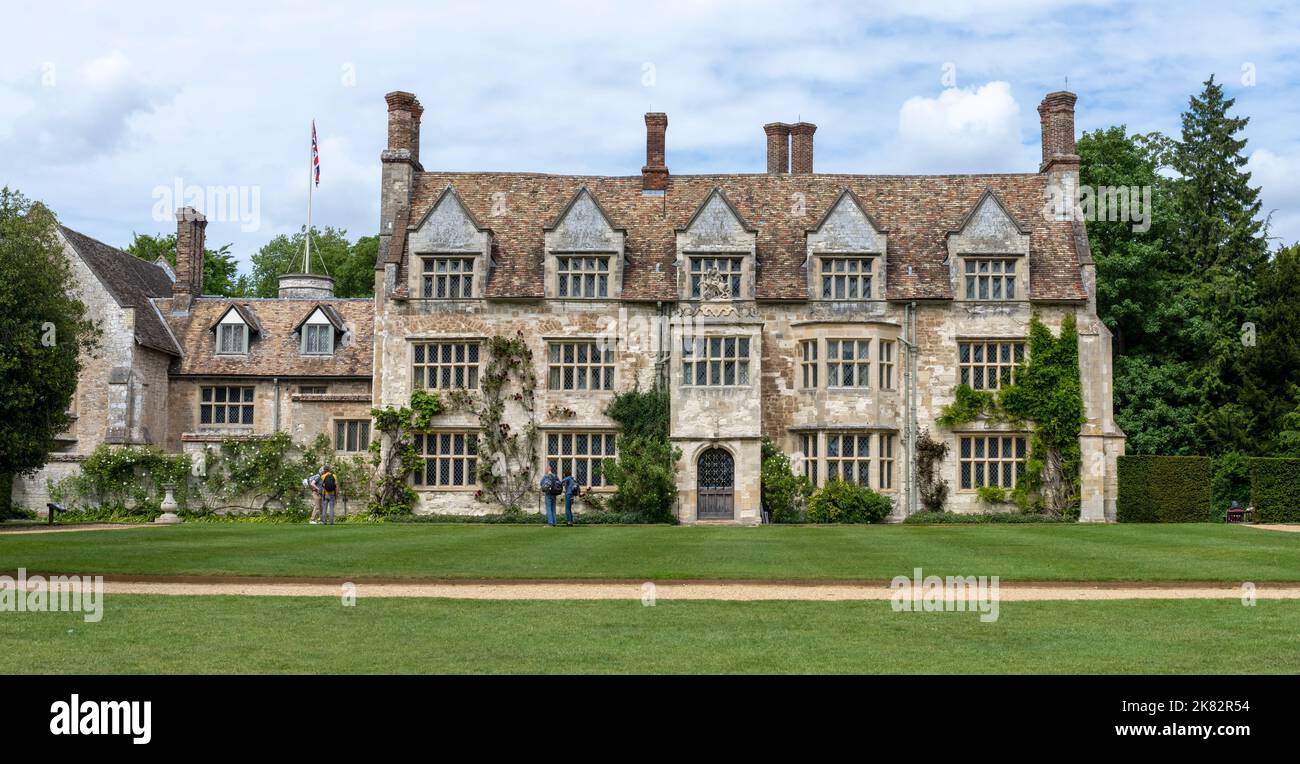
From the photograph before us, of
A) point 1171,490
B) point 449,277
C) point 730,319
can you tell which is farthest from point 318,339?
point 1171,490

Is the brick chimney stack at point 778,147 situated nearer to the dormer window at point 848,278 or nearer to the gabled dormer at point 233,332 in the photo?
the dormer window at point 848,278

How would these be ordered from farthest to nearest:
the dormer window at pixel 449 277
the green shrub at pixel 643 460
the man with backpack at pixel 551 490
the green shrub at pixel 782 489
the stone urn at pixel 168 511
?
the dormer window at pixel 449 277, the green shrub at pixel 782 489, the green shrub at pixel 643 460, the stone urn at pixel 168 511, the man with backpack at pixel 551 490

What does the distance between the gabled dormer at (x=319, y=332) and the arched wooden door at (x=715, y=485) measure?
14.6 meters

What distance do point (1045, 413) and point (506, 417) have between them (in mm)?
16188

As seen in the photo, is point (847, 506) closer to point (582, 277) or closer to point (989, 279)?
point (989, 279)

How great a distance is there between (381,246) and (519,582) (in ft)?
80.2

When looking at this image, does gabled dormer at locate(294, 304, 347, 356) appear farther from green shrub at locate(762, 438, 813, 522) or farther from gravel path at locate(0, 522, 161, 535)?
green shrub at locate(762, 438, 813, 522)

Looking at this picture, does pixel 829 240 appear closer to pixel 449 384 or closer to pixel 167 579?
pixel 449 384

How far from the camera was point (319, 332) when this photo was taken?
44312 millimetres

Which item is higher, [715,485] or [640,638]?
[715,485]

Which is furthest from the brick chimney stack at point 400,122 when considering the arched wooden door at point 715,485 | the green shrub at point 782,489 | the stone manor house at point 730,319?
the green shrub at point 782,489

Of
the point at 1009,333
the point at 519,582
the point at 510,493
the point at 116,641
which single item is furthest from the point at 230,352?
the point at 116,641

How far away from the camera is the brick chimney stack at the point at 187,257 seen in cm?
4556

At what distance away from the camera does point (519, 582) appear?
18469 millimetres
